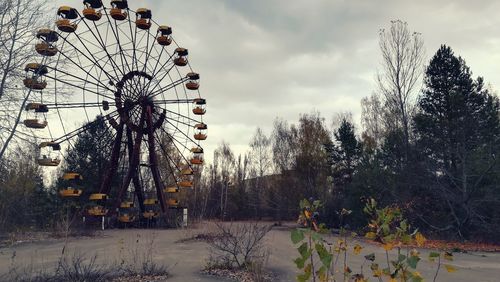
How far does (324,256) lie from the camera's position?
190 cm

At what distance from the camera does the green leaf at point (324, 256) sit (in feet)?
6.06

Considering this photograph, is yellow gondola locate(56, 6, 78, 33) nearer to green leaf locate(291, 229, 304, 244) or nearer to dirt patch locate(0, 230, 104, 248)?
dirt patch locate(0, 230, 104, 248)

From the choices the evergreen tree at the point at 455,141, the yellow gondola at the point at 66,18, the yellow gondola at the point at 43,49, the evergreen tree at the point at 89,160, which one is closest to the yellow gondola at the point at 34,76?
the yellow gondola at the point at 43,49

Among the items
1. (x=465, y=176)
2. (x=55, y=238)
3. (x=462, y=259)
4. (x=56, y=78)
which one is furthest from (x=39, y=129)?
(x=465, y=176)

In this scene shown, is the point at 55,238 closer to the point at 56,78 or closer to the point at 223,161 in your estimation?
the point at 56,78

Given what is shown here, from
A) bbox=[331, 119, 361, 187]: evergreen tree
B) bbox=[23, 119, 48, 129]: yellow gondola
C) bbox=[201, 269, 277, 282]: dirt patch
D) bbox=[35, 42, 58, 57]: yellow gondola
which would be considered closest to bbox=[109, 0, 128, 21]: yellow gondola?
bbox=[35, 42, 58, 57]: yellow gondola

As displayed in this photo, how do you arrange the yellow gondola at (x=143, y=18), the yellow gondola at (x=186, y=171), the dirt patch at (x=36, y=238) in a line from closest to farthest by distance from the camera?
the dirt patch at (x=36, y=238), the yellow gondola at (x=143, y=18), the yellow gondola at (x=186, y=171)

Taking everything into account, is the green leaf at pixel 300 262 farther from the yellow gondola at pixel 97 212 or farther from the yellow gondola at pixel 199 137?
the yellow gondola at pixel 199 137

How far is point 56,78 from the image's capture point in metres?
18.6

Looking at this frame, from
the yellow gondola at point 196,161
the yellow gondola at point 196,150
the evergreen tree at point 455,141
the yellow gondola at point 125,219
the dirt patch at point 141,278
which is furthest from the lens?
the yellow gondola at point 196,150

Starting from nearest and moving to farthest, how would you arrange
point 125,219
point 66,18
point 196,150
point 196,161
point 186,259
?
point 186,259 → point 66,18 → point 125,219 → point 196,161 → point 196,150

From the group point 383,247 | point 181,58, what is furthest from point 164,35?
point 383,247

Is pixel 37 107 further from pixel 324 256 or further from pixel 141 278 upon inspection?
pixel 324 256

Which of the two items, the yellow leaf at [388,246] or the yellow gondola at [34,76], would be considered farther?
the yellow gondola at [34,76]
